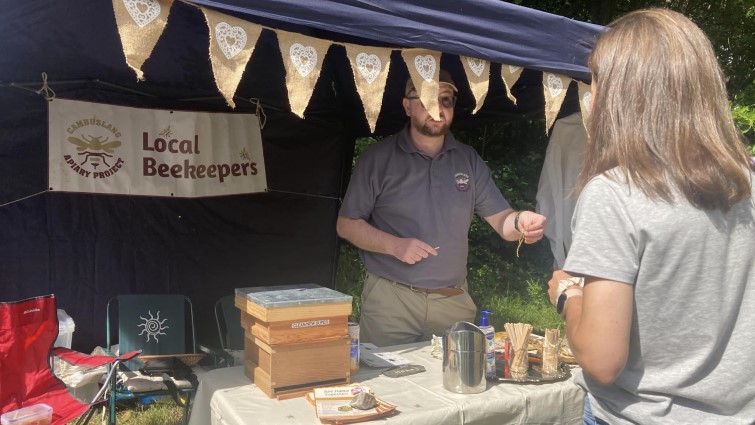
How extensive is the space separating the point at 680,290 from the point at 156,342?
133 inches

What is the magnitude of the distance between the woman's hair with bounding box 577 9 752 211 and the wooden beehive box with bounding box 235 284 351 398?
3.81ft

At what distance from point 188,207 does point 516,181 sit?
12.5 ft

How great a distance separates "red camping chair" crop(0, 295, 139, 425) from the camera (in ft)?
9.51

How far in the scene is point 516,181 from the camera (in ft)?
21.9

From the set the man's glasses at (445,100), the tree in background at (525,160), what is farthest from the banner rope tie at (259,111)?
the tree in background at (525,160)

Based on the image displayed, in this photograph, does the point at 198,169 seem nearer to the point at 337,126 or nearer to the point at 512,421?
the point at 337,126

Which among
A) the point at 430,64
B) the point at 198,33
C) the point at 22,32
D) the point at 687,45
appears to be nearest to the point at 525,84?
the point at 430,64

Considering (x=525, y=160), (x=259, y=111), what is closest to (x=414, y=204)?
(x=259, y=111)

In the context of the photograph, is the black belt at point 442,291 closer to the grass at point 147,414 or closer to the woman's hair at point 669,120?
the grass at point 147,414

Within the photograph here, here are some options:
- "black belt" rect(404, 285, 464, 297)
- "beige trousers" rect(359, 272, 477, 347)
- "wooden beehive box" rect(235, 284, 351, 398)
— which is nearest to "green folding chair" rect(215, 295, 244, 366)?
"beige trousers" rect(359, 272, 477, 347)

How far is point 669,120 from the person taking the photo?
113 centimetres

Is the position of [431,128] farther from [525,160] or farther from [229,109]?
[525,160]

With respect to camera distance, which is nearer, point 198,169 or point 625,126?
point 625,126

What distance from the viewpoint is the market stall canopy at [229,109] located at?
2467mm
